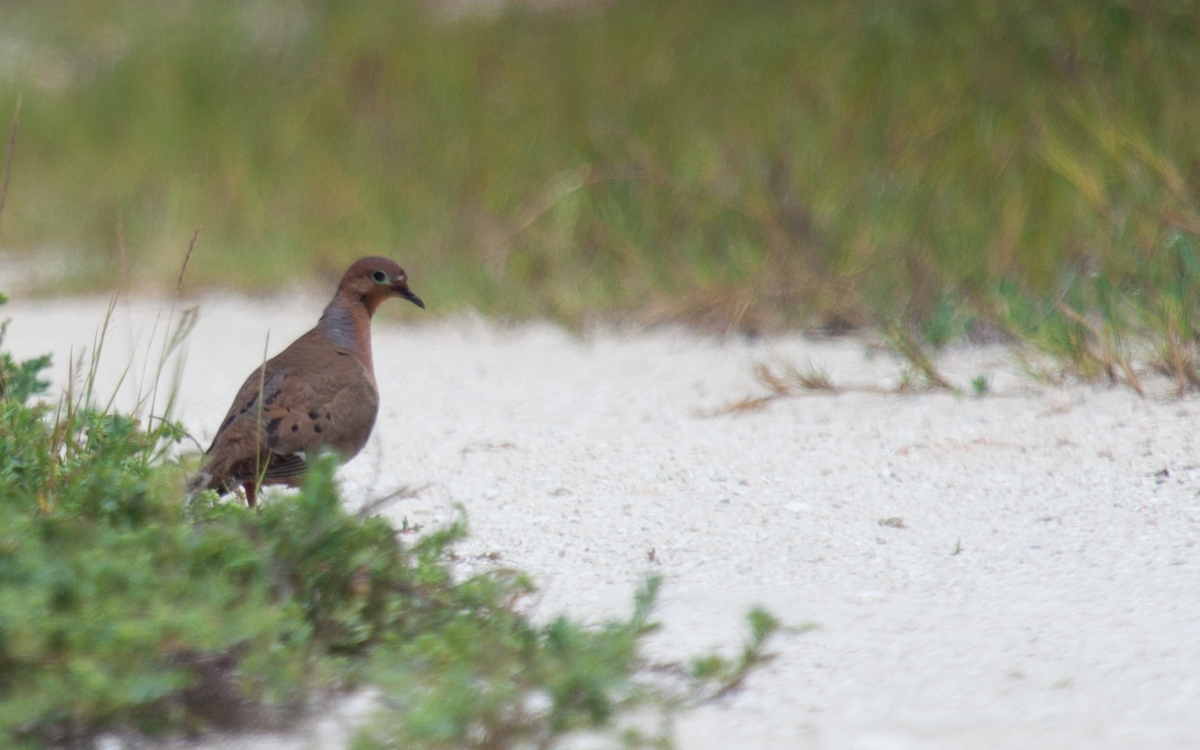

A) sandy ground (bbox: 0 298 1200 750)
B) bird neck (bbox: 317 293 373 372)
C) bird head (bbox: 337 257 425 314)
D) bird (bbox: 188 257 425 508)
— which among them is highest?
bird head (bbox: 337 257 425 314)

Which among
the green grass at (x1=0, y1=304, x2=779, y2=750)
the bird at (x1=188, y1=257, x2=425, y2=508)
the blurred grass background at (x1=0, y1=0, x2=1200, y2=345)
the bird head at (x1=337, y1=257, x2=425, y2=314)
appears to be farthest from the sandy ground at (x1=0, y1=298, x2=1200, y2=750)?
the blurred grass background at (x1=0, y1=0, x2=1200, y2=345)

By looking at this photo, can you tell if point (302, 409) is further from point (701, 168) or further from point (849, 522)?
point (701, 168)

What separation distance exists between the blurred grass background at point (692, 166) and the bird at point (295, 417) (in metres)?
2.14

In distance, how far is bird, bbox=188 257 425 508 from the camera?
332 centimetres

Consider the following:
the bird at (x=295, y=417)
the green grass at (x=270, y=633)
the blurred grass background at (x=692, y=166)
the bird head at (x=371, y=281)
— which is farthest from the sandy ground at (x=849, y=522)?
the blurred grass background at (x=692, y=166)

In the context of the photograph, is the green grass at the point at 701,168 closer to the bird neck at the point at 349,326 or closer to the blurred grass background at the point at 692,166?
the blurred grass background at the point at 692,166

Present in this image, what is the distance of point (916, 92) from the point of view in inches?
265

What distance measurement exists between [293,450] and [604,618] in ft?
3.50

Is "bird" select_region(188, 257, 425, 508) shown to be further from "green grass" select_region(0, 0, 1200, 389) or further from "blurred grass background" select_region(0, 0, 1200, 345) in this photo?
"blurred grass background" select_region(0, 0, 1200, 345)

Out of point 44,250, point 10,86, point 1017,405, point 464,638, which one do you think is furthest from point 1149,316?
point 10,86

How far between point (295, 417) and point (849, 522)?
140cm

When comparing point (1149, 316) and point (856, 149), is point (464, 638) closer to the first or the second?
point (1149, 316)

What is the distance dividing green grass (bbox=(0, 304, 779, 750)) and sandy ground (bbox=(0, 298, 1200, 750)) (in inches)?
5.2

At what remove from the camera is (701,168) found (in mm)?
6762
